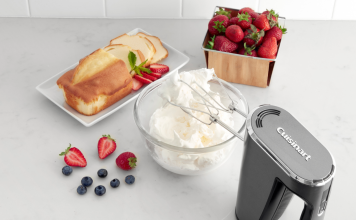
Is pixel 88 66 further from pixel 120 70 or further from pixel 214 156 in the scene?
Answer: pixel 214 156

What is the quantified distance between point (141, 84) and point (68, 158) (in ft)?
1.25

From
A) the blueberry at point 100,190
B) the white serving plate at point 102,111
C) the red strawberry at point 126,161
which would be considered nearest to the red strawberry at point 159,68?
the white serving plate at point 102,111

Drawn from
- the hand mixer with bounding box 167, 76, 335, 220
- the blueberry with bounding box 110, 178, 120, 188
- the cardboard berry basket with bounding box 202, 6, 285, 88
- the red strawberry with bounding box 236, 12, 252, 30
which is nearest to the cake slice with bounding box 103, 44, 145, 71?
the cardboard berry basket with bounding box 202, 6, 285, 88

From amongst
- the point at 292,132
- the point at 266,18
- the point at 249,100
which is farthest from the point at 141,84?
the point at 292,132

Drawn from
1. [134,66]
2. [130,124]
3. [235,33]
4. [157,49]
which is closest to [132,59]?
[134,66]

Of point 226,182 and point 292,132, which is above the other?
point 292,132

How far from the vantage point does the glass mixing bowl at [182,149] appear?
2.94 feet

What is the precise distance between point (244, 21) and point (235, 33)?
0.07 meters

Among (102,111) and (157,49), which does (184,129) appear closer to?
(102,111)

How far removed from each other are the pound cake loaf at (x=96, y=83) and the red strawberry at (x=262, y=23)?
0.46m

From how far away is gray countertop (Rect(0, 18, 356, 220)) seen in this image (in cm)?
96

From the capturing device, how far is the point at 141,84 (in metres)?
1.29

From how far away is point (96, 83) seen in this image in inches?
46.9

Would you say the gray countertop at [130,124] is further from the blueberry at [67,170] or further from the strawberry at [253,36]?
the strawberry at [253,36]
